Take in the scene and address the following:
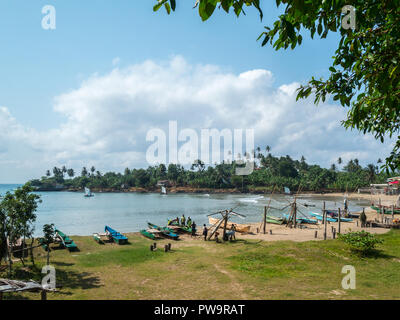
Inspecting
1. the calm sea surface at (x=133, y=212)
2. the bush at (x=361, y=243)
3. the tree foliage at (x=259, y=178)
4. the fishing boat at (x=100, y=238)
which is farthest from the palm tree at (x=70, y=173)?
the bush at (x=361, y=243)

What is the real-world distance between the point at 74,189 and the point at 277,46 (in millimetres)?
160629

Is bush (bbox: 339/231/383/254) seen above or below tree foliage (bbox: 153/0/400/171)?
below

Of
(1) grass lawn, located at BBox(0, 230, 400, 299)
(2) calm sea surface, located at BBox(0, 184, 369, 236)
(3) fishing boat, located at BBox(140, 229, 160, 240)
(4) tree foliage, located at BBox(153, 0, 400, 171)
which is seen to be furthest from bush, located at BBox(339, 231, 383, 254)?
(3) fishing boat, located at BBox(140, 229, 160, 240)

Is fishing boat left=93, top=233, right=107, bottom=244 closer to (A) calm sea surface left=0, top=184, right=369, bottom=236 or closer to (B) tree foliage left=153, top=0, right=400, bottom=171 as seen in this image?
(A) calm sea surface left=0, top=184, right=369, bottom=236

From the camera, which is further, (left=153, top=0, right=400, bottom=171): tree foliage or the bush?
the bush

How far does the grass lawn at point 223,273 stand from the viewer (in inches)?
408

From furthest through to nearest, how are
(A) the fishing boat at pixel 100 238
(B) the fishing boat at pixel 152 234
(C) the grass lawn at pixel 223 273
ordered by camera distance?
(B) the fishing boat at pixel 152 234 < (A) the fishing boat at pixel 100 238 < (C) the grass lawn at pixel 223 273

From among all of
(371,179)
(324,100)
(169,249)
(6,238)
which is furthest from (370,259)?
(371,179)

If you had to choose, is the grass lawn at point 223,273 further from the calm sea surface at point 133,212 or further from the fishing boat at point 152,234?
the calm sea surface at point 133,212

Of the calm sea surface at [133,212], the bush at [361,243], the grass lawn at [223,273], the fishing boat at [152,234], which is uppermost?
the bush at [361,243]

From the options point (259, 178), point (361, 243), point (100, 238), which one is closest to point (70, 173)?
point (259, 178)

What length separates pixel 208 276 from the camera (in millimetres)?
12727

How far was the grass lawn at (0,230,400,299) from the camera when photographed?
1035 cm

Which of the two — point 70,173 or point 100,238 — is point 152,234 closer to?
point 100,238
